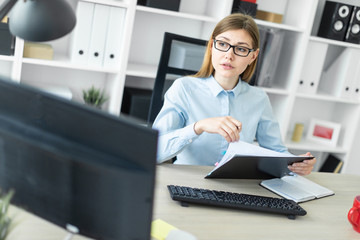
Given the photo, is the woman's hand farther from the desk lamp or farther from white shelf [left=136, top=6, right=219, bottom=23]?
white shelf [left=136, top=6, right=219, bottom=23]

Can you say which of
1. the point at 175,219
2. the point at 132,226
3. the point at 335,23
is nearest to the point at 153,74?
the point at 335,23

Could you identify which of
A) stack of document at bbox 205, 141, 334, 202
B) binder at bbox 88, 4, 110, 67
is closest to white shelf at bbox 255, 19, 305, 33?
binder at bbox 88, 4, 110, 67

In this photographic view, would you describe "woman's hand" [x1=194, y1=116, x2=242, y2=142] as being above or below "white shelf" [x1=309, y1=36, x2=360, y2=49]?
below

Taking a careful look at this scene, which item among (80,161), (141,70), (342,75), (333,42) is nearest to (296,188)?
(80,161)

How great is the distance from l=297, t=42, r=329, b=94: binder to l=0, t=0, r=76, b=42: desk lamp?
245 cm

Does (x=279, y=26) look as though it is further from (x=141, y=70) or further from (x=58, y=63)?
(x=58, y=63)

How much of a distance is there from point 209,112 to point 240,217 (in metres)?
0.65

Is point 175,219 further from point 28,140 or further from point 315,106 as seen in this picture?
point 315,106

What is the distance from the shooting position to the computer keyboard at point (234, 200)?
134 cm

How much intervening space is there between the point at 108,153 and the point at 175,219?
0.48 m

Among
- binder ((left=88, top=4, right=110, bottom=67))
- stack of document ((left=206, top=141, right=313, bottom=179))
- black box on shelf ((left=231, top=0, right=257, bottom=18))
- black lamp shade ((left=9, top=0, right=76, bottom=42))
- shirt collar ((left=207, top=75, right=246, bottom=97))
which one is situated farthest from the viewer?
black box on shelf ((left=231, top=0, right=257, bottom=18))

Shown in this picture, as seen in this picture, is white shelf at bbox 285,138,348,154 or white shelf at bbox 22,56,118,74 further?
white shelf at bbox 285,138,348,154

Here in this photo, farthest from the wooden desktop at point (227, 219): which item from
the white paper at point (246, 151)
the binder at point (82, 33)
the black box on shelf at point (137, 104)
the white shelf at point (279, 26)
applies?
the white shelf at point (279, 26)

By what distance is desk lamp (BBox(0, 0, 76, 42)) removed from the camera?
1024 mm
